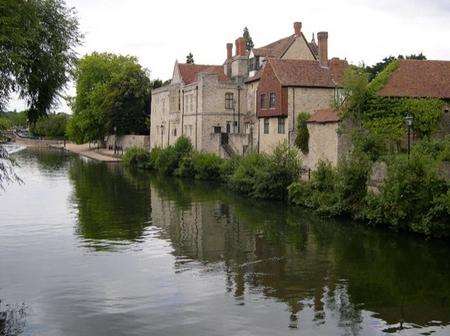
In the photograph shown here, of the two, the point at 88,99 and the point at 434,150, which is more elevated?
the point at 88,99

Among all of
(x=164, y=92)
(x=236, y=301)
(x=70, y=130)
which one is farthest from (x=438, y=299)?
(x=70, y=130)

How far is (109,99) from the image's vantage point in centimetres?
8088

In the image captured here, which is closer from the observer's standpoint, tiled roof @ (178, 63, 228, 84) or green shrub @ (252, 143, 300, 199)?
green shrub @ (252, 143, 300, 199)

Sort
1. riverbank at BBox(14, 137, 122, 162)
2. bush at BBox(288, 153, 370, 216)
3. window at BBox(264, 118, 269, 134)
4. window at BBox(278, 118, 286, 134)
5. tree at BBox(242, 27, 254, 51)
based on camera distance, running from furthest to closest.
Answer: tree at BBox(242, 27, 254, 51)
riverbank at BBox(14, 137, 122, 162)
window at BBox(264, 118, 269, 134)
window at BBox(278, 118, 286, 134)
bush at BBox(288, 153, 370, 216)

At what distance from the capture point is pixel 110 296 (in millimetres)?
17641

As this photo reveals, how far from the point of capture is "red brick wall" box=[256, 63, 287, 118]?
4509 centimetres

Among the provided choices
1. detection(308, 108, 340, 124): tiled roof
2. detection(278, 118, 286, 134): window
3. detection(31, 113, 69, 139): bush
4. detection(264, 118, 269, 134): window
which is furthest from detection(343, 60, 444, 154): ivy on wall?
detection(31, 113, 69, 139): bush

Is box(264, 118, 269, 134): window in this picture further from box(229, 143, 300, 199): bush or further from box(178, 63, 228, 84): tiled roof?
box(178, 63, 228, 84): tiled roof

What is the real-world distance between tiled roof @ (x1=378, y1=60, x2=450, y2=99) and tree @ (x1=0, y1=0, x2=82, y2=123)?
77.0 ft

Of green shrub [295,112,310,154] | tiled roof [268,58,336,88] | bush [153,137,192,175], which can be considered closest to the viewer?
green shrub [295,112,310,154]

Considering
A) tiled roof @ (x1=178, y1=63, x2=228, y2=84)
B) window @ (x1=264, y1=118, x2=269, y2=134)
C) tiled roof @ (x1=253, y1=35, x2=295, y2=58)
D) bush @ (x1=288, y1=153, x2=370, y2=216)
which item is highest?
tiled roof @ (x1=253, y1=35, x2=295, y2=58)

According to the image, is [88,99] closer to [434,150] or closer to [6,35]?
[434,150]

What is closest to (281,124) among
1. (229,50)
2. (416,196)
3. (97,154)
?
(229,50)

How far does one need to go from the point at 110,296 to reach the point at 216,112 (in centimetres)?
4095
